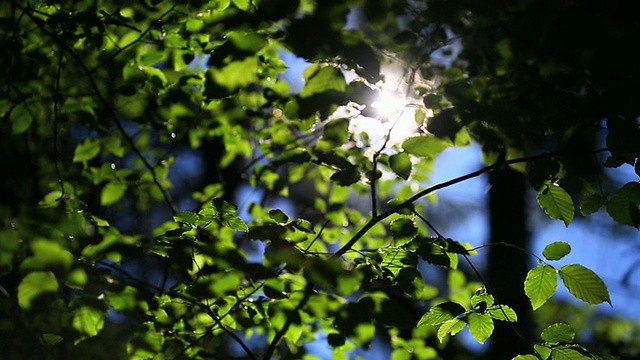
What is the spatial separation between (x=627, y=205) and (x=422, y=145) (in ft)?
1.43

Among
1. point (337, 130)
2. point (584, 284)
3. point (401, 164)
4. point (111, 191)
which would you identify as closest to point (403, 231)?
point (401, 164)

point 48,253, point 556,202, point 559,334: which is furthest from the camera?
point 556,202

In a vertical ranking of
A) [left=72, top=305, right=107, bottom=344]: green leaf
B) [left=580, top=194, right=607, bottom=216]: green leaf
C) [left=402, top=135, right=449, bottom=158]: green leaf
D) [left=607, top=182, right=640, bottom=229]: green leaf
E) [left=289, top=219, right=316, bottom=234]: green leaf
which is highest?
[left=402, top=135, right=449, bottom=158]: green leaf

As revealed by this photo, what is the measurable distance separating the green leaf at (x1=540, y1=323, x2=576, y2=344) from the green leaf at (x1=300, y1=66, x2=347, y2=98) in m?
0.64

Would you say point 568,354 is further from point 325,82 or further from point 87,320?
Answer: point 87,320

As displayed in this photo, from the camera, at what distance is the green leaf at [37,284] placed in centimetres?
109

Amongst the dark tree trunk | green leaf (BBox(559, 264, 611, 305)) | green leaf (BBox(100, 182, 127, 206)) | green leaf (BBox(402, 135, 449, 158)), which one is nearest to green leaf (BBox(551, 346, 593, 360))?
green leaf (BBox(559, 264, 611, 305))

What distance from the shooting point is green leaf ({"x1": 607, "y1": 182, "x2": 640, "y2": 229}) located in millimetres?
1211

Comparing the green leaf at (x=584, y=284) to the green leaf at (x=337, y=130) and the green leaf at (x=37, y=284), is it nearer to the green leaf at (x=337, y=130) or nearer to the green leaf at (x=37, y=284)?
the green leaf at (x=337, y=130)

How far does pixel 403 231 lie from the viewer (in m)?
1.34

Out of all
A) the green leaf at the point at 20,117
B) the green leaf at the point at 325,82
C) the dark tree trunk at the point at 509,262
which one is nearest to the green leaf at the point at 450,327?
the green leaf at the point at 325,82

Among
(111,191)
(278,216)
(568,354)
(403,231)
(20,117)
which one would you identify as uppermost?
(20,117)

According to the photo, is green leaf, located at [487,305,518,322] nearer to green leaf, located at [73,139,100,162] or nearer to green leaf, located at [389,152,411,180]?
green leaf, located at [389,152,411,180]

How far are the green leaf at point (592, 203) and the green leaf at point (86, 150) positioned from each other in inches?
60.9
